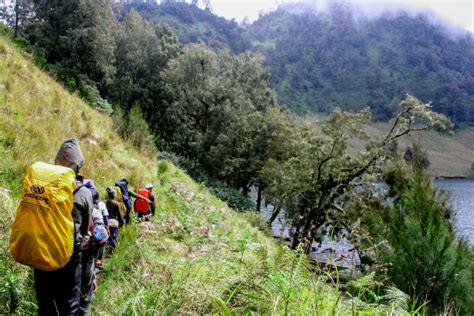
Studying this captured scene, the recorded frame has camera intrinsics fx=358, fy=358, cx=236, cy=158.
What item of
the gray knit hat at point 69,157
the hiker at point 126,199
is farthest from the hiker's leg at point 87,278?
the hiker at point 126,199

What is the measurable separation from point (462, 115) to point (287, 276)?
5973 inches

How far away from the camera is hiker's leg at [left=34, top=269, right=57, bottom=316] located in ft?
9.87

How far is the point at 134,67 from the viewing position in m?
32.3

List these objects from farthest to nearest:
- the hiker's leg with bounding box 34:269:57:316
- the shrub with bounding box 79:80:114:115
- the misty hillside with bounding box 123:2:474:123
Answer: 1. the misty hillside with bounding box 123:2:474:123
2. the shrub with bounding box 79:80:114:115
3. the hiker's leg with bounding box 34:269:57:316

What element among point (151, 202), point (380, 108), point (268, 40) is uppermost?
point (268, 40)

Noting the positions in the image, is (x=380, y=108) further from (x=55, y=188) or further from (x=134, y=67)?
(x=55, y=188)

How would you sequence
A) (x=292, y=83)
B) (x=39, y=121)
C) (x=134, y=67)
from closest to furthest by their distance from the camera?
1. (x=39, y=121)
2. (x=134, y=67)
3. (x=292, y=83)

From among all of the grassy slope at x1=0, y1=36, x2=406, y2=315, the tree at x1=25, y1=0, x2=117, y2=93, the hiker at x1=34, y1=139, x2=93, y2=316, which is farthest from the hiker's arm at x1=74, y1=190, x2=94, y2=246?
the tree at x1=25, y1=0, x2=117, y2=93

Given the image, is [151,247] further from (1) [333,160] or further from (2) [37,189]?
(1) [333,160]

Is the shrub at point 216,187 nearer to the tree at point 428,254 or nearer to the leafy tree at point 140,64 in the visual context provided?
the leafy tree at point 140,64

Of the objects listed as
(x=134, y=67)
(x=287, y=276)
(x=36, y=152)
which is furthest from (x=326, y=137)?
(x=134, y=67)

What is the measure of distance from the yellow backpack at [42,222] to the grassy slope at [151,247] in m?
0.70

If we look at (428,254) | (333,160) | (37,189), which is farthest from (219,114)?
(37,189)

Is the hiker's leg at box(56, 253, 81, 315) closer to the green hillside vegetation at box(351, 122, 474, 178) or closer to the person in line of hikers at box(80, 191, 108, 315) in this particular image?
the person in line of hikers at box(80, 191, 108, 315)
